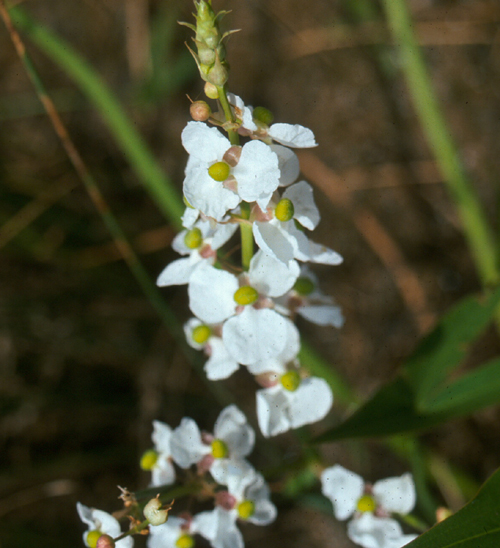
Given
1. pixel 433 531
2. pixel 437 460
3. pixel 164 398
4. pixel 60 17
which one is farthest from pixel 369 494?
pixel 60 17

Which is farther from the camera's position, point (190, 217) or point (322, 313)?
point (322, 313)

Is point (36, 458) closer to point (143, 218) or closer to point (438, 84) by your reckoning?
point (143, 218)

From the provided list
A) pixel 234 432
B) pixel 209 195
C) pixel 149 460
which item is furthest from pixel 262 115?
pixel 149 460

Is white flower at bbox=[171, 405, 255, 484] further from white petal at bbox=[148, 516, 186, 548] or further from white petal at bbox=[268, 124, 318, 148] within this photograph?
white petal at bbox=[268, 124, 318, 148]

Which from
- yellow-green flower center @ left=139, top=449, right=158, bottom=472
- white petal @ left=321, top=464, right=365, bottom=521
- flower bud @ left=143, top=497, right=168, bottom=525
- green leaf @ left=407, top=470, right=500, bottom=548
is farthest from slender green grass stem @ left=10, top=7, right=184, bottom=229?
green leaf @ left=407, top=470, right=500, bottom=548

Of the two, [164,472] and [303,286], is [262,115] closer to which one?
[303,286]

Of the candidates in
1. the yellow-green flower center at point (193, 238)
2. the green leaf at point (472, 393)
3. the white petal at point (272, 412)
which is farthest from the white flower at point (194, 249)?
the green leaf at point (472, 393)
